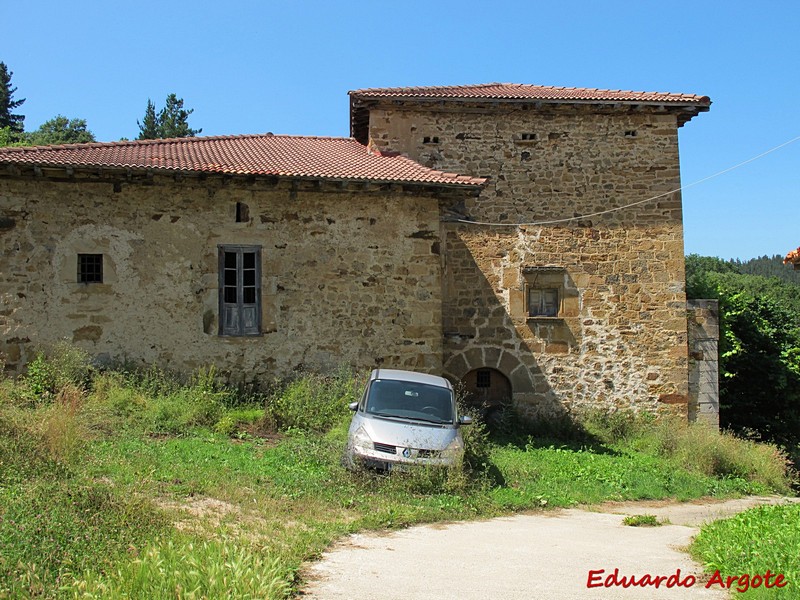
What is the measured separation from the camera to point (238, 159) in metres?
14.4

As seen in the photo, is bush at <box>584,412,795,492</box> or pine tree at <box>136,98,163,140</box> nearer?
bush at <box>584,412,795,492</box>

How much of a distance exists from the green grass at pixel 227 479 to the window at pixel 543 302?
103 inches

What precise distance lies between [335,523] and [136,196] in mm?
8457

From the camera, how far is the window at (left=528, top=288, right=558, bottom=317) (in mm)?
16375

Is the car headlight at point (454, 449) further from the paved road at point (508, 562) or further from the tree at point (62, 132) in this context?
the tree at point (62, 132)

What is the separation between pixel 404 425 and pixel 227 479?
2320 mm

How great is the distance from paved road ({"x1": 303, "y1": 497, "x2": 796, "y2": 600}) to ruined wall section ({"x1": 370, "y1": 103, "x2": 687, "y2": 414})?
762 cm

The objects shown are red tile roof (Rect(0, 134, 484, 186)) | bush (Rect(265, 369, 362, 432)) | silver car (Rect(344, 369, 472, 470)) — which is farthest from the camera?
red tile roof (Rect(0, 134, 484, 186))

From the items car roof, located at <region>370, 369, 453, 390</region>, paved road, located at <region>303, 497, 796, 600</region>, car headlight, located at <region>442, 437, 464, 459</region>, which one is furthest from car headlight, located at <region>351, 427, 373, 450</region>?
paved road, located at <region>303, 497, 796, 600</region>

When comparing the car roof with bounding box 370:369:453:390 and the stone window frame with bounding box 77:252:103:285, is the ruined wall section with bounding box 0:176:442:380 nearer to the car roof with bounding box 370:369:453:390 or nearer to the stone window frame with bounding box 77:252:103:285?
the stone window frame with bounding box 77:252:103:285

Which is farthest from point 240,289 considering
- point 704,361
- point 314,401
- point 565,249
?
point 704,361

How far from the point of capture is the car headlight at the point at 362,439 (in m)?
9.22

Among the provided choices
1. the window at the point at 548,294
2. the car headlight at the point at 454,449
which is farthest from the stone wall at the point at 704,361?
the car headlight at the point at 454,449

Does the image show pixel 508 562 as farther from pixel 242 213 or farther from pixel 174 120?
pixel 174 120
